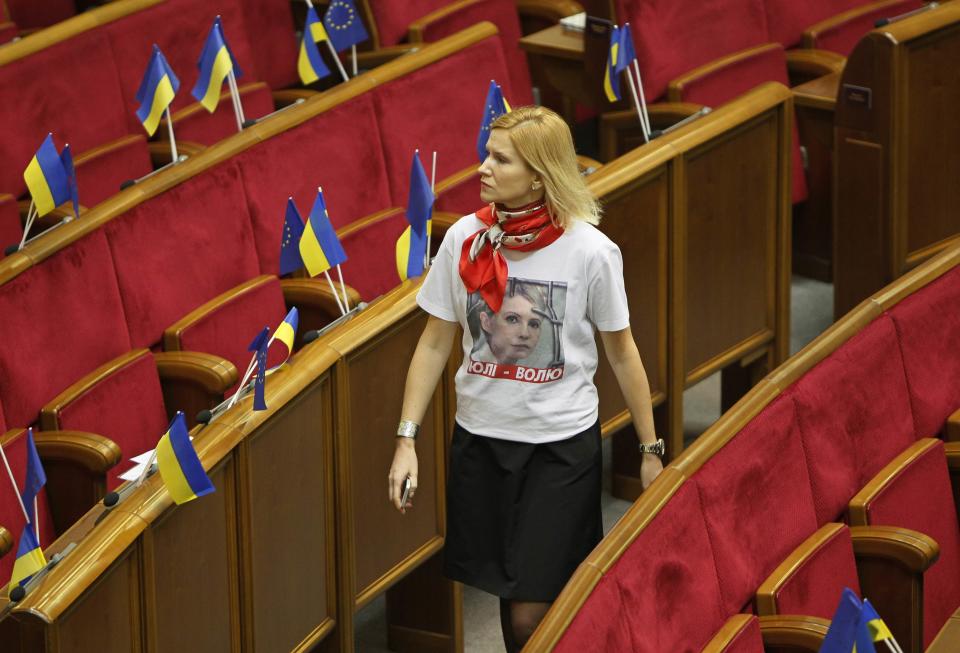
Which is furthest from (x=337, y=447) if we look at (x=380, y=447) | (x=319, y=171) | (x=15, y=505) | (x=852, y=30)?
(x=852, y=30)

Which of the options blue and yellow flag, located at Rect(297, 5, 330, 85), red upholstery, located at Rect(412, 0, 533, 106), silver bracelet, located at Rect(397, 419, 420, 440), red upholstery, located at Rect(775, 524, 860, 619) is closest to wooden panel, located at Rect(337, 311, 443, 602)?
silver bracelet, located at Rect(397, 419, 420, 440)

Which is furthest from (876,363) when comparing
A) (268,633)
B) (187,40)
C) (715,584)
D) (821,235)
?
(187,40)

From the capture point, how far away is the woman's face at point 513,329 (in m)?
0.59

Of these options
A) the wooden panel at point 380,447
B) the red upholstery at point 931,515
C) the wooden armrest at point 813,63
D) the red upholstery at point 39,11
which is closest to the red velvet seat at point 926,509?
the red upholstery at point 931,515

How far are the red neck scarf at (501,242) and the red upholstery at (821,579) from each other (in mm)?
162

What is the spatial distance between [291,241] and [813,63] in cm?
50

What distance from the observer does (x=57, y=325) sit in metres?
0.77

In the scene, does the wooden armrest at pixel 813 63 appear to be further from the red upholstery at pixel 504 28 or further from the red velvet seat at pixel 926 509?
the red velvet seat at pixel 926 509

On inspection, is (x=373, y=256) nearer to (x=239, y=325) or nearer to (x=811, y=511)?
(x=239, y=325)

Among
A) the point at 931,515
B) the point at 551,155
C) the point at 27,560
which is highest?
the point at 551,155

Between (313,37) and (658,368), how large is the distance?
1.01 feet

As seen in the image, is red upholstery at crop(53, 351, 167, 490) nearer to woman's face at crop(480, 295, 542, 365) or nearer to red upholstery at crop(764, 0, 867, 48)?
woman's face at crop(480, 295, 542, 365)

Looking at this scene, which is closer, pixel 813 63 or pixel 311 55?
pixel 311 55

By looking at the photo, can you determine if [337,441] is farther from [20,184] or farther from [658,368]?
[20,184]
